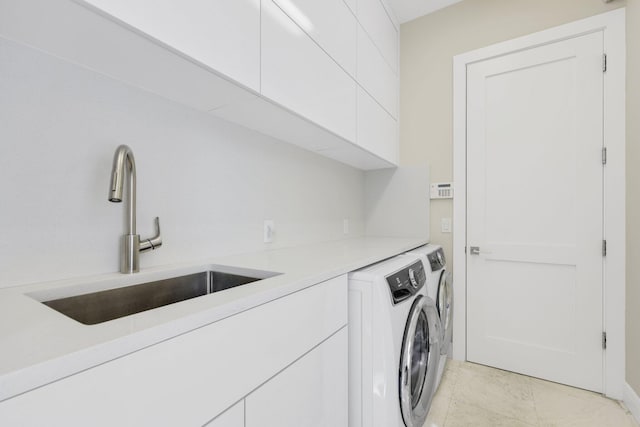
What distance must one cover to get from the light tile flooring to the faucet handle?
1.60 m

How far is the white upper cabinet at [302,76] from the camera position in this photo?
108 cm

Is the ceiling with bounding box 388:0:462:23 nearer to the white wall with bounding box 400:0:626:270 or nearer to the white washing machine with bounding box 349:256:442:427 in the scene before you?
the white wall with bounding box 400:0:626:270

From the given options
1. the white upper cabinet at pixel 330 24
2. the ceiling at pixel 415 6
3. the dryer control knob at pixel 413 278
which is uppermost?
the ceiling at pixel 415 6

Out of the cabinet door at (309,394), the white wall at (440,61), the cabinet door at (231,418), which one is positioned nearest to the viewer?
the cabinet door at (231,418)

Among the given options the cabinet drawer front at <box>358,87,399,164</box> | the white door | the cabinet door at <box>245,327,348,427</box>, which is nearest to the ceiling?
the white door

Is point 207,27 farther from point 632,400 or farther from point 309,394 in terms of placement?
point 632,400

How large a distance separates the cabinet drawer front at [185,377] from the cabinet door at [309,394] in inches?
1.5

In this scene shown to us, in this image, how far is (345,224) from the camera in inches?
94.3

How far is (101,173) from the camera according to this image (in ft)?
3.11

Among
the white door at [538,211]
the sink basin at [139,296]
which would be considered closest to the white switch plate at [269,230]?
the sink basin at [139,296]

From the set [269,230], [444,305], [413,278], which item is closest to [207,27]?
[269,230]

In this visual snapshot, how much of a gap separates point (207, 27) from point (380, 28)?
5.48 ft

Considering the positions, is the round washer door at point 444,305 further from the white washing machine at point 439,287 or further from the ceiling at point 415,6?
the ceiling at point 415,6

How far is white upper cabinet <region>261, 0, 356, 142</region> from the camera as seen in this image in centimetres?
108
